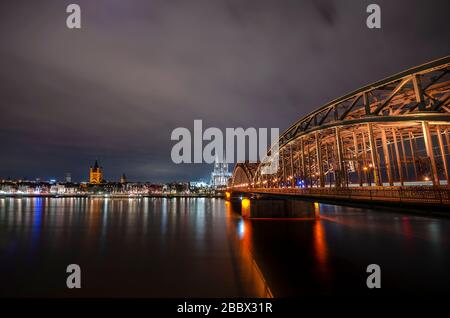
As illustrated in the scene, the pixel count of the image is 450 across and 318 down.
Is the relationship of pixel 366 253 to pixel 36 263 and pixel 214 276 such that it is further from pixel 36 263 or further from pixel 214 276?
pixel 36 263

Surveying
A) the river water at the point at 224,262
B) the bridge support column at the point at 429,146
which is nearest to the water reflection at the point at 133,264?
the river water at the point at 224,262

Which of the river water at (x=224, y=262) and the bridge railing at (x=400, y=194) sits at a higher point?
the bridge railing at (x=400, y=194)

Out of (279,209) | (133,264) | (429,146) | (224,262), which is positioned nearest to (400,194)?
(429,146)

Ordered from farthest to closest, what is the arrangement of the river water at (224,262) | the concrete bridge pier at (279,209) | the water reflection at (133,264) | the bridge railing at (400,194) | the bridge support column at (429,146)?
the concrete bridge pier at (279,209), the bridge support column at (429,146), the water reflection at (133,264), the river water at (224,262), the bridge railing at (400,194)

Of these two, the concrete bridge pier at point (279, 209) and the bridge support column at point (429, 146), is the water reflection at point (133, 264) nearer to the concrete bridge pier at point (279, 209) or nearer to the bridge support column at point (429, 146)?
the concrete bridge pier at point (279, 209)

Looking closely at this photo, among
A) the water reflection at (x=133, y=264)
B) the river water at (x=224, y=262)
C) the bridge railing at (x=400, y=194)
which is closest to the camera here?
the bridge railing at (x=400, y=194)

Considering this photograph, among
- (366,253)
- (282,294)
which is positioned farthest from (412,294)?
(366,253)

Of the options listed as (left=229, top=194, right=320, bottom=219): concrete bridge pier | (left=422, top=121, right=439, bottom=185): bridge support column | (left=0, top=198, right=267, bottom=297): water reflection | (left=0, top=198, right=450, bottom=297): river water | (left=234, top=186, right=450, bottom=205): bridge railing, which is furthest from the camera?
(left=229, top=194, right=320, bottom=219): concrete bridge pier

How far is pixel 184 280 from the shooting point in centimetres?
1867

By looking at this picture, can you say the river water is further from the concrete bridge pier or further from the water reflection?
the concrete bridge pier

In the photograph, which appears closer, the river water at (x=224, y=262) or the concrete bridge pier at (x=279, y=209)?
the river water at (x=224, y=262)

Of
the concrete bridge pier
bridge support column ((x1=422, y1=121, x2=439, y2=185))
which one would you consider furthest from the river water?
the concrete bridge pier

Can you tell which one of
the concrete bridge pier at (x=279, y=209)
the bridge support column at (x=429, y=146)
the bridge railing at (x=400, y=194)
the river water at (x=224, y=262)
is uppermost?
the bridge support column at (x=429, y=146)
